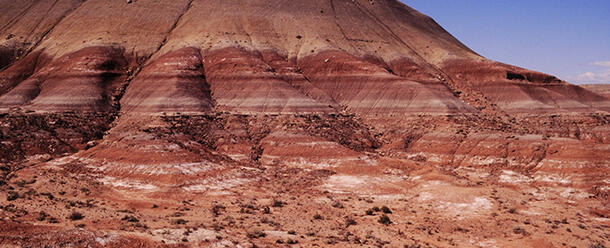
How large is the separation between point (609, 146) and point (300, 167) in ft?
96.2

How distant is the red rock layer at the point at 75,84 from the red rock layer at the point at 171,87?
2960 mm

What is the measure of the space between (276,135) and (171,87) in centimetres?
1561

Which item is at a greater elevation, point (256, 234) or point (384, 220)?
point (256, 234)

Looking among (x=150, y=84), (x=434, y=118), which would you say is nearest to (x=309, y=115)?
(x=434, y=118)

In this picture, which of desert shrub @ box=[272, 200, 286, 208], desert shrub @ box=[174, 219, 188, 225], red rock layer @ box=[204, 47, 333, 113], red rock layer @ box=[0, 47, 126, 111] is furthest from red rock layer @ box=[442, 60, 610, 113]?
desert shrub @ box=[174, 219, 188, 225]

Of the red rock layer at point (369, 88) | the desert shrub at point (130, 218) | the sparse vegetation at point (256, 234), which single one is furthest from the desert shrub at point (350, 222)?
the red rock layer at point (369, 88)

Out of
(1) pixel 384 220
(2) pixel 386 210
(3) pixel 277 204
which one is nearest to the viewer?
(1) pixel 384 220

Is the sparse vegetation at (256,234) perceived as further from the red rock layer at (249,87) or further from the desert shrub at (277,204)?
the red rock layer at (249,87)

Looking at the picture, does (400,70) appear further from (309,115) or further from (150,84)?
(150,84)

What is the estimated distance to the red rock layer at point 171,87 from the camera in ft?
170

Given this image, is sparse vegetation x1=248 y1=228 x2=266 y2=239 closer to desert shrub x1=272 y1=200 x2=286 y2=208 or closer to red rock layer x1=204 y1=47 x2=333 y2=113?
desert shrub x1=272 y1=200 x2=286 y2=208

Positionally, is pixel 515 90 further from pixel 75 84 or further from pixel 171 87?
pixel 75 84

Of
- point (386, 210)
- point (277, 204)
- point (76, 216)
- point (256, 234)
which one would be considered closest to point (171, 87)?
point (277, 204)

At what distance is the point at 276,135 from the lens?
47938 millimetres
